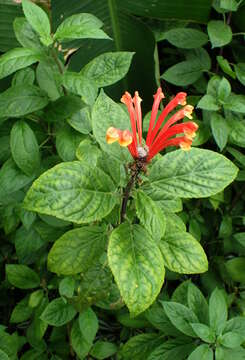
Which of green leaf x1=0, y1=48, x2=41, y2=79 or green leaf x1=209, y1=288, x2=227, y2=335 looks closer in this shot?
green leaf x1=0, y1=48, x2=41, y2=79

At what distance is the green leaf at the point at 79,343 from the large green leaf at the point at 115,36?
1023 millimetres

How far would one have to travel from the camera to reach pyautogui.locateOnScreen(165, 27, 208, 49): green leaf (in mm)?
1678

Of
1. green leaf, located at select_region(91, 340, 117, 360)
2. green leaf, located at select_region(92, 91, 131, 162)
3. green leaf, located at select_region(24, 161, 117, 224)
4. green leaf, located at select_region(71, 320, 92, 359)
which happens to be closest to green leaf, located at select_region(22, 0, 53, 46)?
green leaf, located at select_region(92, 91, 131, 162)

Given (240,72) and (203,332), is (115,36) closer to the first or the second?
(240,72)

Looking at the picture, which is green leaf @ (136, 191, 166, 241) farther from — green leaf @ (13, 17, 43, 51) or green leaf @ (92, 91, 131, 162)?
green leaf @ (13, 17, 43, 51)

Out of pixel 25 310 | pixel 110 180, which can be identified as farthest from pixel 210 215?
pixel 110 180

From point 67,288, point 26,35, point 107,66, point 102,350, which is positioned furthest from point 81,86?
point 102,350

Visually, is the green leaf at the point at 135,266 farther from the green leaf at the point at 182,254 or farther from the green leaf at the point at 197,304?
the green leaf at the point at 197,304

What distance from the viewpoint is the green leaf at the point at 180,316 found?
1.34 m

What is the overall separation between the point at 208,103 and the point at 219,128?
96 millimetres

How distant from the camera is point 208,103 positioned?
1496mm

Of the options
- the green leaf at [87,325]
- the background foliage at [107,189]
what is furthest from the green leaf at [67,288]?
the green leaf at [87,325]

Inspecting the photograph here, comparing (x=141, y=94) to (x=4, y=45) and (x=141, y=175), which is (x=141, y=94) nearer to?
(x=4, y=45)

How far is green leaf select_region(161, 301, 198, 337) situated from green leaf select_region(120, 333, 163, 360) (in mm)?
236
